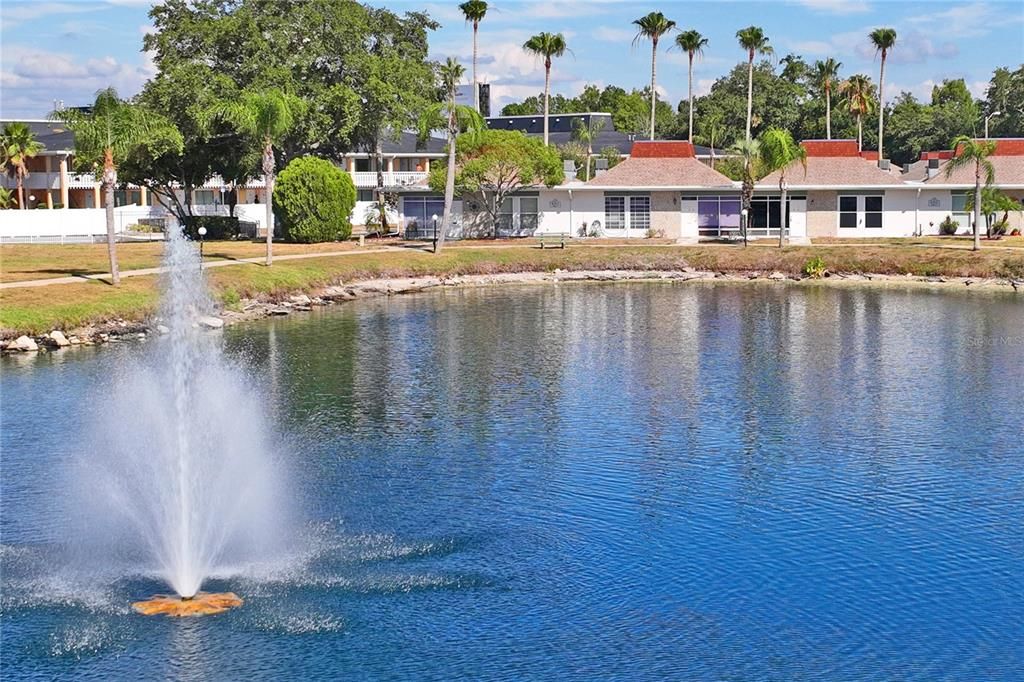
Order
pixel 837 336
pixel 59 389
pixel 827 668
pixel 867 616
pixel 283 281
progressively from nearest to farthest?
pixel 827 668 < pixel 867 616 < pixel 59 389 < pixel 837 336 < pixel 283 281

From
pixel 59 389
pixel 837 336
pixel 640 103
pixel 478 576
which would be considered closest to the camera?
pixel 478 576

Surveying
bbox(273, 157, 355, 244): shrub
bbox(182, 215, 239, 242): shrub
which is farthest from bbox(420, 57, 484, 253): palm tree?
bbox(182, 215, 239, 242): shrub

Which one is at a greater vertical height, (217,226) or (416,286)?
(217,226)

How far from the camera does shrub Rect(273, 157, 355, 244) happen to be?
258ft

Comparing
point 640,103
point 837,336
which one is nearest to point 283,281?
point 837,336

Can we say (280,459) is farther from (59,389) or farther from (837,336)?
(837,336)

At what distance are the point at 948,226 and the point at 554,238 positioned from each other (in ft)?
86.2

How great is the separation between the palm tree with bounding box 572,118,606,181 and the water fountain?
80.5 meters

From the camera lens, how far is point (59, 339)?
4941cm

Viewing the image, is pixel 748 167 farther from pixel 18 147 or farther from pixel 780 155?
pixel 18 147

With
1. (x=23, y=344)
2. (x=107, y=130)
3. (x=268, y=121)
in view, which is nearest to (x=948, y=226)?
(x=268, y=121)

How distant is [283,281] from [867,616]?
47085 mm

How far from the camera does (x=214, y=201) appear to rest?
11112cm

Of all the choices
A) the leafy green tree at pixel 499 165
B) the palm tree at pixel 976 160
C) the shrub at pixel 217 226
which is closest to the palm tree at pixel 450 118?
the leafy green tree at pixel 499 165
